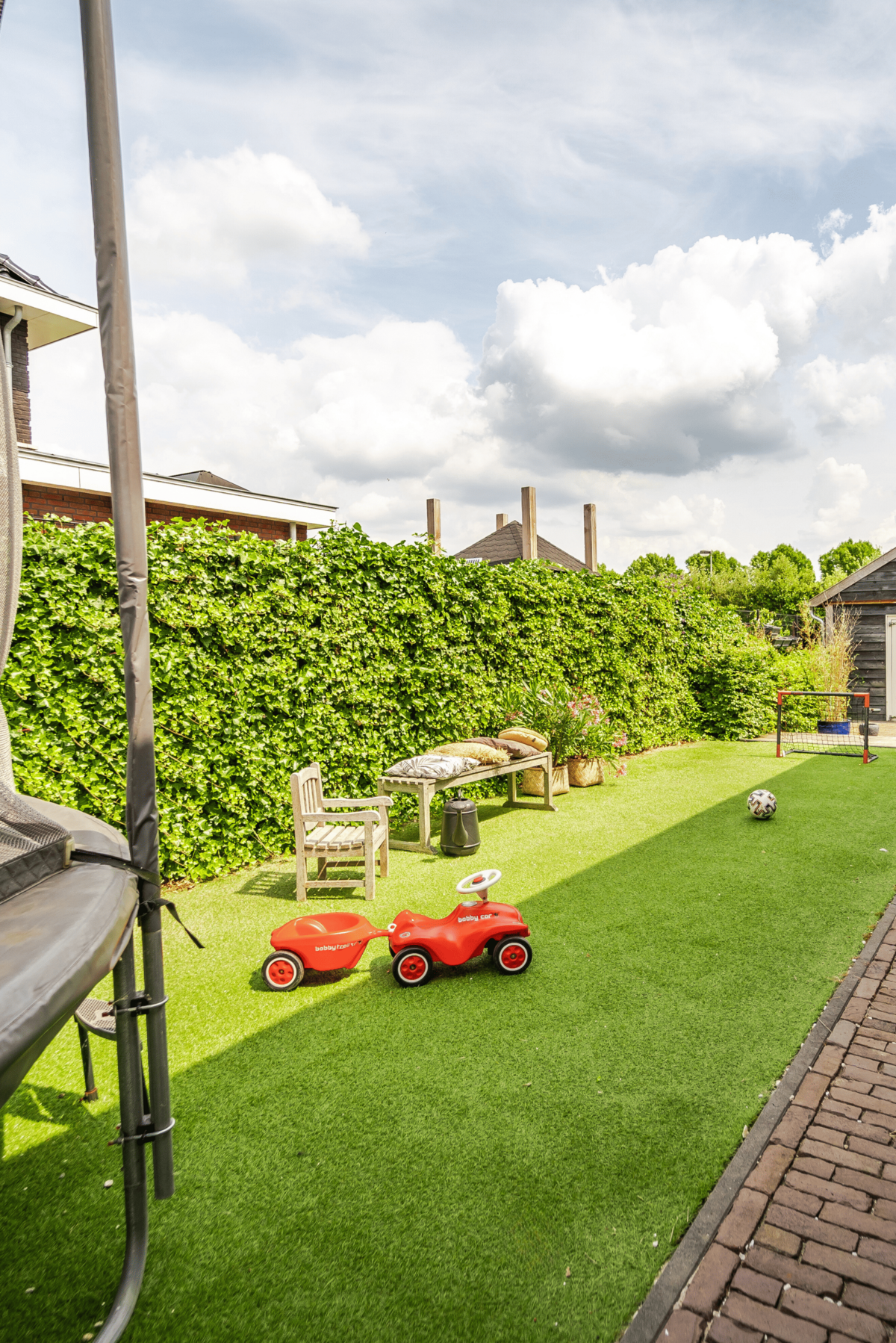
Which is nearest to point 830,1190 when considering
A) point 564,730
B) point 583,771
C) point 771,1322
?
point 771,1322

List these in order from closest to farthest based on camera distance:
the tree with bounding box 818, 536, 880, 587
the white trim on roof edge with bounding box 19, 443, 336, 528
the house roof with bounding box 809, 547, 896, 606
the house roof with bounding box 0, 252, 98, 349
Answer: the house roof with bounding box 0, 252, 98, 349, the white trim on roof edge with bounding box 19, 443, 336, 528, the house roof with bounding box 809, 547, 896, 606, the tree with bounding box 818, 536, 880, 587

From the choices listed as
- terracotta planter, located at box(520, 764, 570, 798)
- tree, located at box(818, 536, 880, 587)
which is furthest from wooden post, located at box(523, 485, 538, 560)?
tree, located at box(818, 536, 880, 587)

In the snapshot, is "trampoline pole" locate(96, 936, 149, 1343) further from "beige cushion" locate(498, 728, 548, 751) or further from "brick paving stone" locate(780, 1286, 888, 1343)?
"beige cushion" locate(498, 728, 548, 751)

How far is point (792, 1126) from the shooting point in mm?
2943

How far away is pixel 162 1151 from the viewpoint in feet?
7.86

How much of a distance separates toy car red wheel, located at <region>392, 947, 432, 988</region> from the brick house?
276 inches

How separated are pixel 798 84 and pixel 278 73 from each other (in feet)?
16.0

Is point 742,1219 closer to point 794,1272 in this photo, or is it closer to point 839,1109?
point 794,1272

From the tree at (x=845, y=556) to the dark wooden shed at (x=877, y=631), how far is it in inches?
2278

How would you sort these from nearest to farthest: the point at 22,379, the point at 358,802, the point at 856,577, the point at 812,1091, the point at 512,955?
the point at 812,1091, the point at 512,955, the point at 358,802, the point at 22,379, the point at 856,577

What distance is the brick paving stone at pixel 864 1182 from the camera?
2.60 metres

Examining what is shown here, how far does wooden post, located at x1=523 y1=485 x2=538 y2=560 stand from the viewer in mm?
26367

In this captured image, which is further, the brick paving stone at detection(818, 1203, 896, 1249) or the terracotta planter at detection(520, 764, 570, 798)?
the terracotta planter at detection(520, 764, 570, 798)

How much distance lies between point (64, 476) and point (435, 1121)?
494 inches
